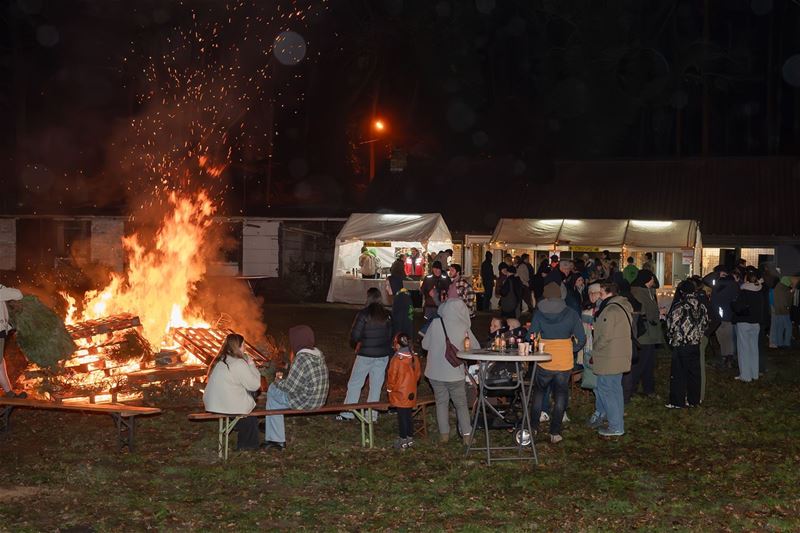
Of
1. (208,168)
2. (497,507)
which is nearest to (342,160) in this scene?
(208,168)

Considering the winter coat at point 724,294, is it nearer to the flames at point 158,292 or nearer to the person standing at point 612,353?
the person standing at point 612,353

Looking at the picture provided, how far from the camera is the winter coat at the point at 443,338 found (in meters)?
9.02

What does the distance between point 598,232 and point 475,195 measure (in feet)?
17.8

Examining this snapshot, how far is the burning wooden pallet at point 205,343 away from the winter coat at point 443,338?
4.57 m

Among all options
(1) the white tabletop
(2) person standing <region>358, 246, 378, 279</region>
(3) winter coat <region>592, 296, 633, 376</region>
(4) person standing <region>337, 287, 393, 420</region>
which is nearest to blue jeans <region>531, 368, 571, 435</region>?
(3) winter coat <region>592, 296, 633, 376</region>

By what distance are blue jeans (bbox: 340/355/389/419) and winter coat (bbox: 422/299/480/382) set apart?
1207 mm

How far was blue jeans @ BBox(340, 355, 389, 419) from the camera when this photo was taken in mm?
10242

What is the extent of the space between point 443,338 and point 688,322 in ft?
12.4

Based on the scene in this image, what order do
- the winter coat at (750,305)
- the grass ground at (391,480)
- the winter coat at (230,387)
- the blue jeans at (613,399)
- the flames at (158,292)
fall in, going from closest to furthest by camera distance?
the grass ground at (391,480) < the winter coat at (230,387) < the blue jeans at (613,399) < the winter coat at (750,305) < the flames at (158,292)

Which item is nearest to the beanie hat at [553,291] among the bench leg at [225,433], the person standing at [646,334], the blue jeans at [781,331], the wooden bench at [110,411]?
the person standing at [646,334]

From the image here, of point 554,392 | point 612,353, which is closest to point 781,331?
point 612,353

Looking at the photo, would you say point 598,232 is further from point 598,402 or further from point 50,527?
point 50,527

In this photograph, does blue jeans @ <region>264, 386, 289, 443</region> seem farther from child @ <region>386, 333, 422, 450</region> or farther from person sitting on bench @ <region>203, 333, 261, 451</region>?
child @ <region>386, 333, 422, 450</region>

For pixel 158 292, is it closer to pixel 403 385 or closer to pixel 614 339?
Result: pixel 403 385
